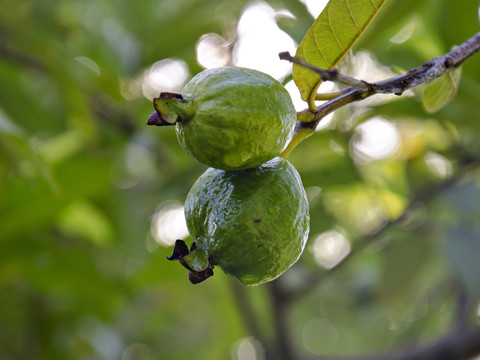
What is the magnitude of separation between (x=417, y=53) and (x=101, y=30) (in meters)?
1.21

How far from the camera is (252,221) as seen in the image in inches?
27.4

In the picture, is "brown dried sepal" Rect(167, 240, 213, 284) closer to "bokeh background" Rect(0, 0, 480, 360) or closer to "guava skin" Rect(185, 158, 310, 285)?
"guava skin" Rect(185, 158, 310, 285)

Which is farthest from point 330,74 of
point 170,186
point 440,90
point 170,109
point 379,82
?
point 170,186

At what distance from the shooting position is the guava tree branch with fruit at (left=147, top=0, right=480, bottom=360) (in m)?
0.66

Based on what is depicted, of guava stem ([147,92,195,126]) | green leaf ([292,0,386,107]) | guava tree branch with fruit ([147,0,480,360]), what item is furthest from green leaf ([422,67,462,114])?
guava stem ([147,92,195,126])

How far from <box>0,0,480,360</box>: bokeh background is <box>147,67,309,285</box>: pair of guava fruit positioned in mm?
703

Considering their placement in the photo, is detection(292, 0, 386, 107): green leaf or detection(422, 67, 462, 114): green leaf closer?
detection(292, 0, 386, 107): green leaf

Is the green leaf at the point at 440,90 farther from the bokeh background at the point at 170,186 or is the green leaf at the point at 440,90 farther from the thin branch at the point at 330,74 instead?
the bokeh background at the point at 170,186

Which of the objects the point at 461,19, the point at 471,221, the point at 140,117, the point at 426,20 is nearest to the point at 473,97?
the point at 461,19

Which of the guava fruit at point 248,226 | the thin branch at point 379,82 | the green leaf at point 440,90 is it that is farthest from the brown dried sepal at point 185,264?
the green leaf at point 440,90

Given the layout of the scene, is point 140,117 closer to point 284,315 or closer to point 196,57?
point 196,57

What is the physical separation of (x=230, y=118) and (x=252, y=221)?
0.42 ft

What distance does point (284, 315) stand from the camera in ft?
5.82

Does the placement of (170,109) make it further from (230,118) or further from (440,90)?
(440,90)
